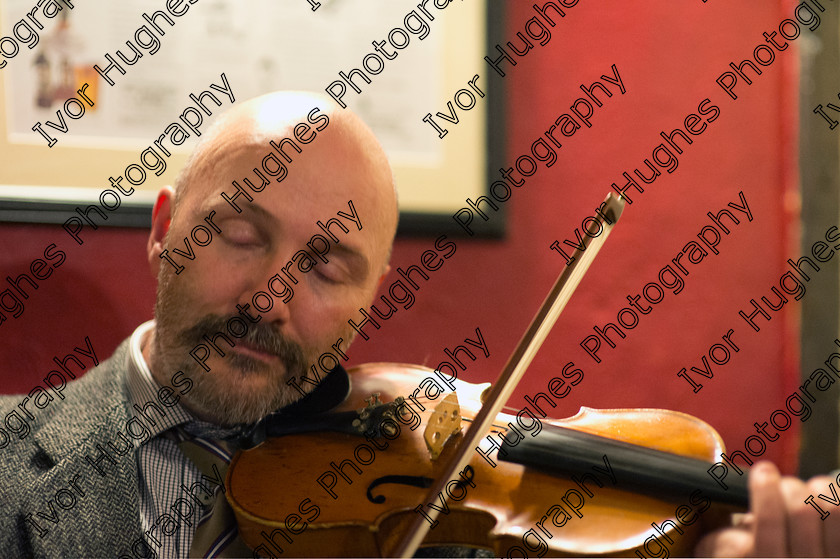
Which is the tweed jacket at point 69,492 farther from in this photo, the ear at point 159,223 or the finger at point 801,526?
the finger at point 801,526

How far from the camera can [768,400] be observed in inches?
52.0

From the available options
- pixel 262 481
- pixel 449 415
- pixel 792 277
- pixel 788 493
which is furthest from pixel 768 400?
pixel 262 481

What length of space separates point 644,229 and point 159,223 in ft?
2.91

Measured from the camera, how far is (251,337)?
0.90 metres

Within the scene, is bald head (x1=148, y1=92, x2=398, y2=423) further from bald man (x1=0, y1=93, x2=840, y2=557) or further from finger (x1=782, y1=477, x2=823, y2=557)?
finger (x1=782, y1=477, x2=823, y2=557)

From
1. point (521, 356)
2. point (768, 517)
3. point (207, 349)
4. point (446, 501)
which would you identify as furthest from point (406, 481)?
point (768, 517)

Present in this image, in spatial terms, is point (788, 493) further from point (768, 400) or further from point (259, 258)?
point (259, 258)

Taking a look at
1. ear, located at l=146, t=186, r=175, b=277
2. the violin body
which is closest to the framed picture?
ear, located at l=146, t=186, r=175, b=277

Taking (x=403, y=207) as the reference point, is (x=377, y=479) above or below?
below

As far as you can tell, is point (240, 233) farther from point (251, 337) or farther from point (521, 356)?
point (521, 356)

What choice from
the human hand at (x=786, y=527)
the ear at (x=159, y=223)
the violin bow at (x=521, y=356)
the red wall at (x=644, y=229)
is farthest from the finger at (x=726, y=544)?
the ear at (x=159, y=223)

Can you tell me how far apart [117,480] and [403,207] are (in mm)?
635

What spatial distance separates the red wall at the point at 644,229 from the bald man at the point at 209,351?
27cm

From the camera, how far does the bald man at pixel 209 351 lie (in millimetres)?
865
